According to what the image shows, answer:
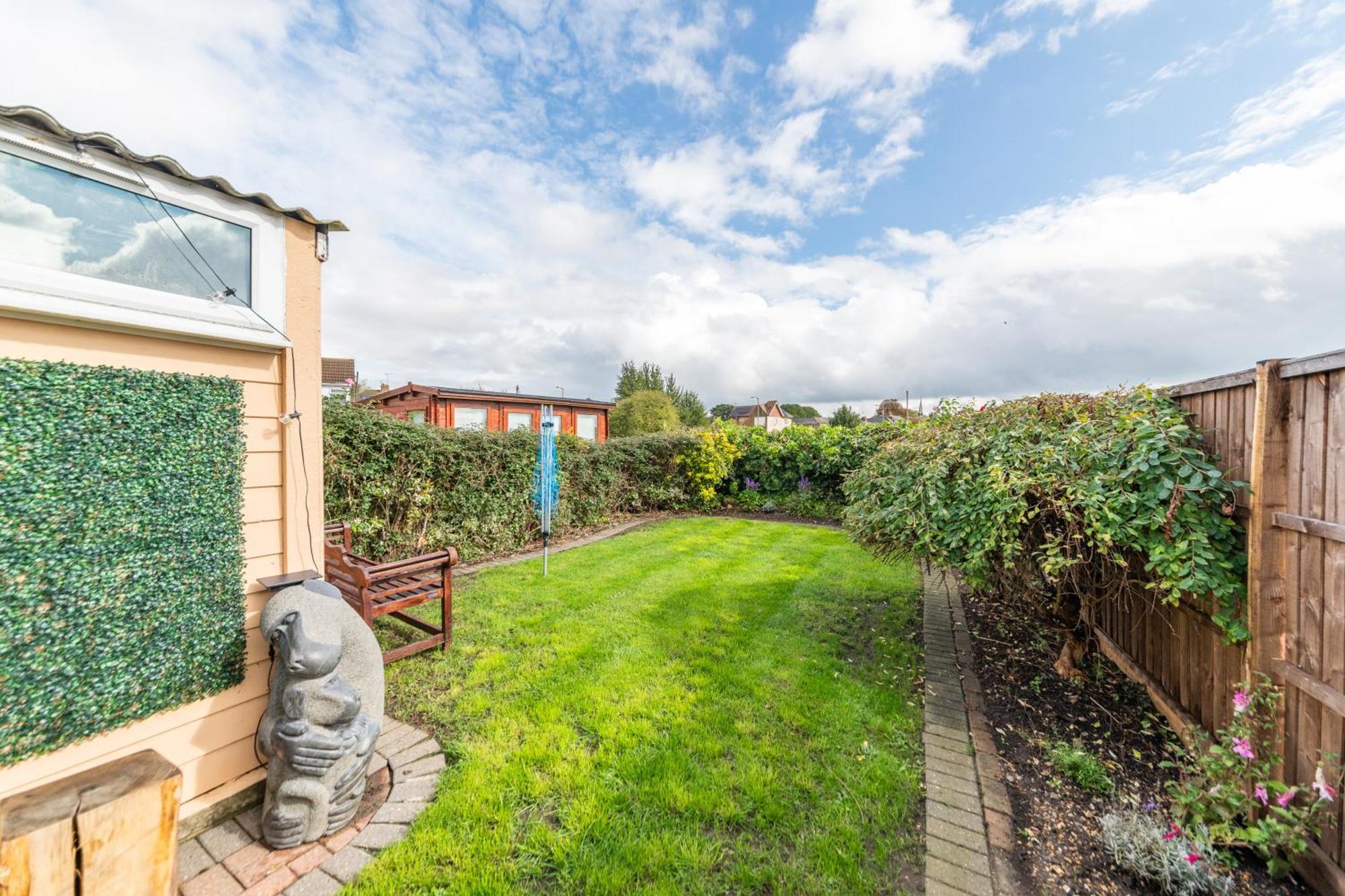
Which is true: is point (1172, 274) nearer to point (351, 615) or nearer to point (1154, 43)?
point (1154, 43)

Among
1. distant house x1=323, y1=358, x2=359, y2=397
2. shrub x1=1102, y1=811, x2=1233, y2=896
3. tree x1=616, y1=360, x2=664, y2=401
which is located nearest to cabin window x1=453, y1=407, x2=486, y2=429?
distant house x1=323, y1=358, x2=359, y2=397

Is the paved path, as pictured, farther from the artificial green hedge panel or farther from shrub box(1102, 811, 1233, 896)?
the artificial green hedge panel

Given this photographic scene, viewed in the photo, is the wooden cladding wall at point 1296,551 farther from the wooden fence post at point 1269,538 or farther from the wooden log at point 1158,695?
the wooden log at point 1158,695

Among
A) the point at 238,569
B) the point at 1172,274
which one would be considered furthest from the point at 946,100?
the point at 238,569

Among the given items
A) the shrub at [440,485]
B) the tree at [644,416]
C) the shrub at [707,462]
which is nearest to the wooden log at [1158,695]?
the shrub at [440,485]

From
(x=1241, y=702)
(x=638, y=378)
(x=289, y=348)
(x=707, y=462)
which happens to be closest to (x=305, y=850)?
(x=289, y=348)

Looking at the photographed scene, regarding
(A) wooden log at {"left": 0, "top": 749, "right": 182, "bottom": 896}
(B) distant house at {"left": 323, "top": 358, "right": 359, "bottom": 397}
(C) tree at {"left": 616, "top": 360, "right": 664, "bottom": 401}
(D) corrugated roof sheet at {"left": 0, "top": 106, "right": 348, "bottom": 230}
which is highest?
(C) tree at {"left": 616, "top": 360, "right": 664, "bottom": 401}

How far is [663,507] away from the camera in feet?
38.5

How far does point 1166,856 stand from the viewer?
185 cm

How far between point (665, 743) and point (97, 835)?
223 centimetres

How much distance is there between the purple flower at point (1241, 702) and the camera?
1.90 m

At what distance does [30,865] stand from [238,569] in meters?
1.23

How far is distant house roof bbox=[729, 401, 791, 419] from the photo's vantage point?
216 ft

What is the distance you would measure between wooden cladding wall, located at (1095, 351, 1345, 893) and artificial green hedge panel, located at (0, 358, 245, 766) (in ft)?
14.7
